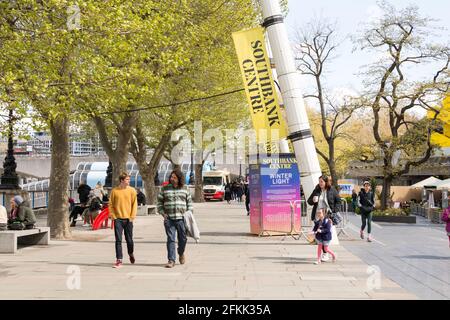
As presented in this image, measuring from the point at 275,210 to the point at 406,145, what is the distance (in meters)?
15.7

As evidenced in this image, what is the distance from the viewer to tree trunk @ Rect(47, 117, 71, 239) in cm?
1853

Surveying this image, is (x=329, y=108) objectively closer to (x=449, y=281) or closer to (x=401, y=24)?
(x=401, y=24)

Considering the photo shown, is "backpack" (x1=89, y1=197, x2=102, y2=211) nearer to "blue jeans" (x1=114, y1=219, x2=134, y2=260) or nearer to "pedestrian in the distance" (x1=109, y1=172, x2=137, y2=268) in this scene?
"blue jeans" (x1=114, y1=219, x2=134, y2=260)

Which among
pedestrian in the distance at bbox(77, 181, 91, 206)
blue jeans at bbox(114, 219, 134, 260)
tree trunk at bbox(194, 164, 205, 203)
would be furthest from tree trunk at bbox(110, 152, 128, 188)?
tree trunk at bbox(194, 164, 205, 203)

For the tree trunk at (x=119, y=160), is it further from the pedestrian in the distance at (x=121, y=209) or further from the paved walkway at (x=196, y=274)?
the pedestrian in the distance at (x=121, y=209)

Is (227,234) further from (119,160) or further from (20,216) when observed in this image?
(119,160)

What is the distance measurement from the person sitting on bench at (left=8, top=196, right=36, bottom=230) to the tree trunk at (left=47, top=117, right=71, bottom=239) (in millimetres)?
2653

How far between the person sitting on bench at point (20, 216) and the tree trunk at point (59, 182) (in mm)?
2653

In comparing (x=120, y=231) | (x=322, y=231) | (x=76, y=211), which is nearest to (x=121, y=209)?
(x=120, y=231)

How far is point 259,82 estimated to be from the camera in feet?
57.6

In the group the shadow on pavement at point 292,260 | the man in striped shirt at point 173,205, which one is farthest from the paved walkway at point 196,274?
the man in striped shirt at point 173,205

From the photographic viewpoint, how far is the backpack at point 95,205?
2448cm
